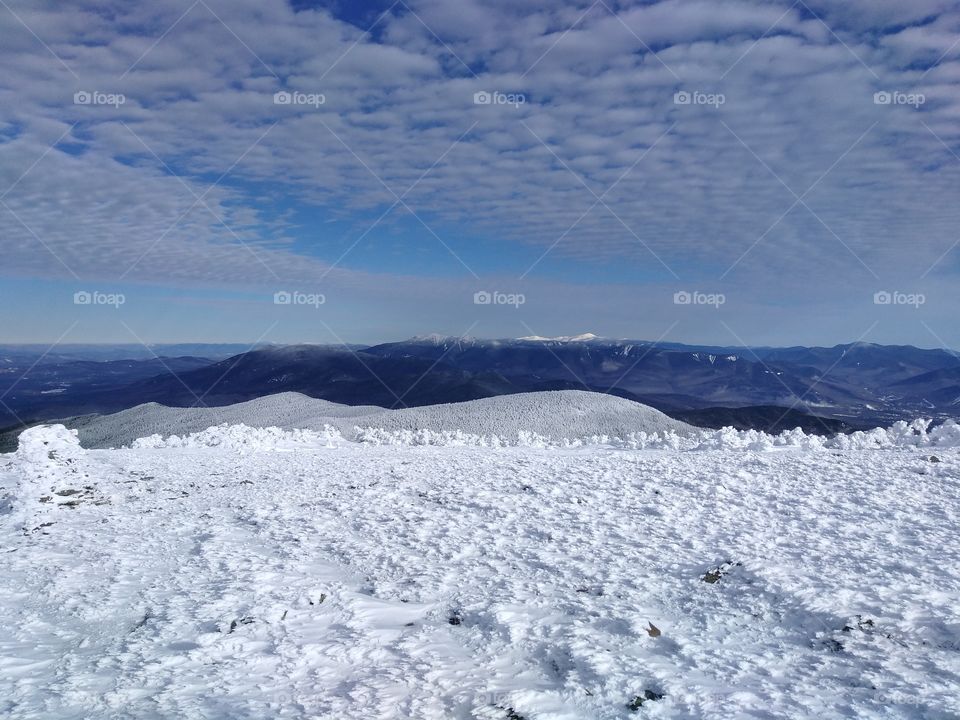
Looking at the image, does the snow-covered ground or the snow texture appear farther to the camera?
the snow texture

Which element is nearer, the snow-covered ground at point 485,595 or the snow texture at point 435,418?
the snow-covered ground at point 485,595

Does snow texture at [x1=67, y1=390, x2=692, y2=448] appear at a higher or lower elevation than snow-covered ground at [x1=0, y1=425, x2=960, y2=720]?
higher

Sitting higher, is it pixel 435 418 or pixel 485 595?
pixel 435 418

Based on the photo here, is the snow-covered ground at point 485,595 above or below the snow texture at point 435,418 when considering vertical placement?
below

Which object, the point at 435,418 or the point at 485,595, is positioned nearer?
the point at 485,595

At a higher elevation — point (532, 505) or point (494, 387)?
point (494, 387)

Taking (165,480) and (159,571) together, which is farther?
(165,480)

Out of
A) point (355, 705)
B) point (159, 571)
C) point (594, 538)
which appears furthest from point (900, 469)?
point (159, 571)

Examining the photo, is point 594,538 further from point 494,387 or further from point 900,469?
point 494,387
